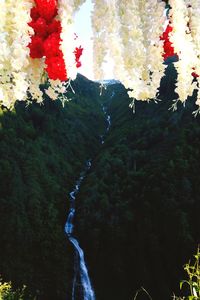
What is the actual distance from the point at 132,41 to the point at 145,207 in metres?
109

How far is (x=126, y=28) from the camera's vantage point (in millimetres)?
3506

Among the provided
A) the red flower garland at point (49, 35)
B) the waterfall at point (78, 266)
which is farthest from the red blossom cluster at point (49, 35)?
the waterfall at point (78, 266)

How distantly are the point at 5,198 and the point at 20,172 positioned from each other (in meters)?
15.2

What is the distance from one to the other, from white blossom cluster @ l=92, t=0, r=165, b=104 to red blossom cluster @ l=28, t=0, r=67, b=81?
333 millimetres

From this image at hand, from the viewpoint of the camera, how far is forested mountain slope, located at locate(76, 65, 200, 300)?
88812 millimetres

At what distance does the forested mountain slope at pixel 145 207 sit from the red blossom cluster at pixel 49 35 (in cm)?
7768

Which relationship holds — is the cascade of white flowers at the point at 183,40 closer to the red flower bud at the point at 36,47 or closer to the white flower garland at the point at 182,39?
the white flower garland at the point at 182,39

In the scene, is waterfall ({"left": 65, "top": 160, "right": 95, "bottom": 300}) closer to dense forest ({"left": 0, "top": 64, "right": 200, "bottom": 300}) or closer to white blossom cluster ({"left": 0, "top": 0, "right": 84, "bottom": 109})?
dense forest ({"left": 0, "top": 64, "right": 200, "bottom": 300})

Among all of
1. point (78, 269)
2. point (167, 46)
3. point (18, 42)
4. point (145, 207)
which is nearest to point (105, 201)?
point (145, 207)

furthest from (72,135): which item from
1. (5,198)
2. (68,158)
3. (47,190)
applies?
(5,198)

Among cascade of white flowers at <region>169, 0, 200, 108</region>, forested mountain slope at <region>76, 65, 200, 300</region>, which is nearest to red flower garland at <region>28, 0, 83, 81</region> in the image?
cascade of white flowers at <region>169, 0, 200, 108</region>

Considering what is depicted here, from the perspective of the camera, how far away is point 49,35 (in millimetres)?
3568

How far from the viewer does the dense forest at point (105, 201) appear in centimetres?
8831

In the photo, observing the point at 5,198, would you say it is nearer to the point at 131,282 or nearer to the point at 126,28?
the point at 131,282
